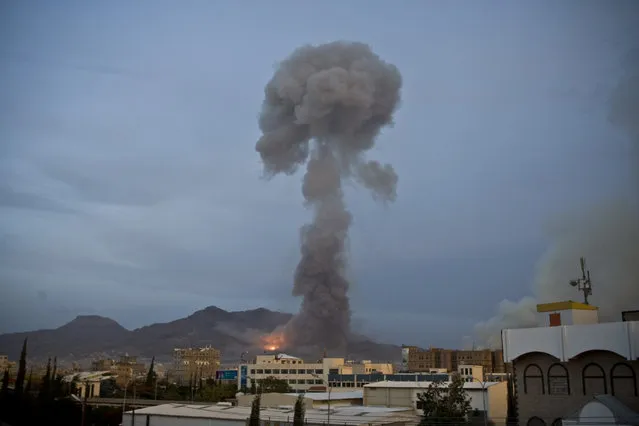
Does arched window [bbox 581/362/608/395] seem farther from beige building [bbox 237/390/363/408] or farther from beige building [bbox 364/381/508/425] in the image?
beige building [bbox 237/390/363/408]

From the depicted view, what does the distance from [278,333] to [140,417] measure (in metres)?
124

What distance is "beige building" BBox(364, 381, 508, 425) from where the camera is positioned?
182 feet

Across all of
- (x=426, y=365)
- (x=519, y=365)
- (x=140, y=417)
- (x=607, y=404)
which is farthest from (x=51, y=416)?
(x=426, y=365)

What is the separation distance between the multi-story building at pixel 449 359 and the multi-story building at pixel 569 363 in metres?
113

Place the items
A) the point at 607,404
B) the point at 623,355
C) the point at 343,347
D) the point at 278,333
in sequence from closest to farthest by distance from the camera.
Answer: the point at 607,404 → the point at 623,355 → the point at 343,347 → the point at 278,333

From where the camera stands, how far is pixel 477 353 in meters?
155

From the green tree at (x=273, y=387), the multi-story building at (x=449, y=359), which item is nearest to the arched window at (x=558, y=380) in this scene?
the green tree at (x=273, y=387)

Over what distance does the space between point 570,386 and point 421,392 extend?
23257 millimetres

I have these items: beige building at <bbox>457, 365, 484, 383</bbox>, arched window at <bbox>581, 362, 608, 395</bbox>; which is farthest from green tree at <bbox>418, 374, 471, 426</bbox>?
beige building at <bbox>457, 365, 484, 383</bbox>

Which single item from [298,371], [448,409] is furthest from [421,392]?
[298,371]

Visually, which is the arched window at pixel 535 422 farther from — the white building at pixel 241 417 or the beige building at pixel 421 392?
→ the beige building at pixel 421 392

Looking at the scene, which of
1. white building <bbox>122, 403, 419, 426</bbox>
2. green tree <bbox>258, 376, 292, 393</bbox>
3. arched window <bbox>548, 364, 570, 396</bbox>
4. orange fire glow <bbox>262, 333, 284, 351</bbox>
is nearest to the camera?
arched window <bbox>548, 364, 570, 396</bbox>

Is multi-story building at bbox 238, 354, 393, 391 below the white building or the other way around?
the other way around

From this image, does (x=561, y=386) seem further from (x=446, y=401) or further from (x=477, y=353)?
(x=477, y=353)
